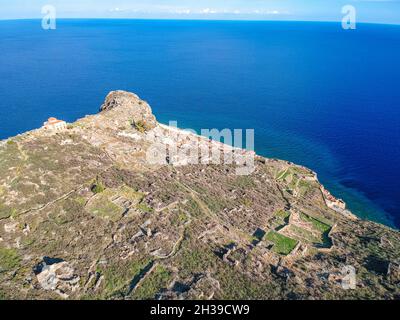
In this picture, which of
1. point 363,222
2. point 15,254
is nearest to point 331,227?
point 363,222

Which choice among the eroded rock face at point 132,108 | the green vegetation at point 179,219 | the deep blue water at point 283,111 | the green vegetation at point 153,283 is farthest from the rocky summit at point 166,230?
the deep blue water at point 283,111

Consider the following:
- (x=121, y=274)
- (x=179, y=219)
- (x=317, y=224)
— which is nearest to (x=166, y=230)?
(x=179, y=219)

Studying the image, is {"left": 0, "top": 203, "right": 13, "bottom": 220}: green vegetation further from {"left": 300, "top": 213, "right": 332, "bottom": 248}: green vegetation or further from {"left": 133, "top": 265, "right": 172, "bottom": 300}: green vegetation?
{"left": 300, "top": 213, "right": 332, "bottom": 248}: green vegetation

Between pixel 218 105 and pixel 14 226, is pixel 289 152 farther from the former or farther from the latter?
pixel 14 226

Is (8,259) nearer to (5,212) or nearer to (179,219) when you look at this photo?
(5,212)

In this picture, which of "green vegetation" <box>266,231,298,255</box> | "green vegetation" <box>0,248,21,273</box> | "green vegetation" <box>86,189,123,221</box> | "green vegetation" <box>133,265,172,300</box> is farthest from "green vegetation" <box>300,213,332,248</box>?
"green vegetation" <box>0,248,21,273</box>

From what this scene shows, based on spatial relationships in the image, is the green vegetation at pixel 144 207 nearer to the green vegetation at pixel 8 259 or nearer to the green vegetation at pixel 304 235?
the green vegetation at pixel 8 259
